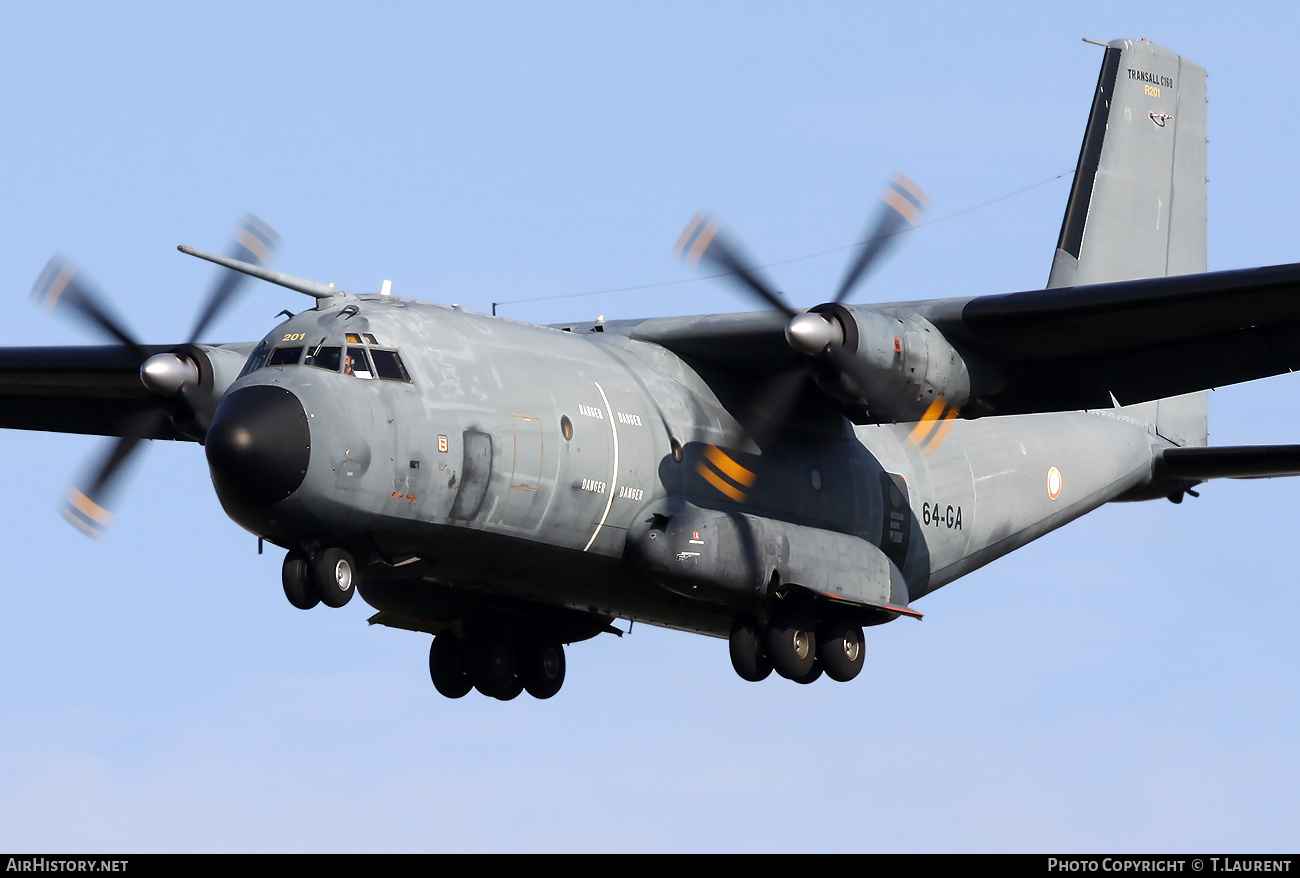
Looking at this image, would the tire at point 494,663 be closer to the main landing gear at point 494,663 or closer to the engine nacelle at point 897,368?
the main landing gear at point 494,663

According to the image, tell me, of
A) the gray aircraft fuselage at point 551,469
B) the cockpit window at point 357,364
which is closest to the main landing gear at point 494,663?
the gray aircraft fuselage at point 551,469

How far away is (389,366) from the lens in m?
16.0

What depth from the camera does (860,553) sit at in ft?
62.5

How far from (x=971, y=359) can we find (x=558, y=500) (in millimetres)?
4367

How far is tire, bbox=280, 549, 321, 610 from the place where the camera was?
1574 cm

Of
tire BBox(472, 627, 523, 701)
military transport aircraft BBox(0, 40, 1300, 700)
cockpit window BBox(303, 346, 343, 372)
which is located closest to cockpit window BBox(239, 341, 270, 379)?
military transport aircraft BBox(0, 40, 1300, 700)

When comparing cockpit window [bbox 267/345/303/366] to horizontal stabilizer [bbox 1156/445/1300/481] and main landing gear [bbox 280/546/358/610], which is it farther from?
horizontal stabilizer [bbox 1156/445/1300/481]

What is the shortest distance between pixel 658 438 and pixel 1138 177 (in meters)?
9.83

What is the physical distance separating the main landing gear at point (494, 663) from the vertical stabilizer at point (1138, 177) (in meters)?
8.83

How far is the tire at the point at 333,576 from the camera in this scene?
15648mm

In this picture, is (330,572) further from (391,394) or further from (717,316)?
(717,316)

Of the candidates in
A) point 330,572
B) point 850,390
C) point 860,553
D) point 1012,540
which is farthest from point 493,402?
point 1012,540

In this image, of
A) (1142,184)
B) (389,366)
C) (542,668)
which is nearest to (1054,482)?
(1142,184)

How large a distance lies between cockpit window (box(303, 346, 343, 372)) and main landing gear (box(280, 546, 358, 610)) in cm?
158
